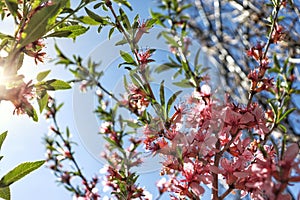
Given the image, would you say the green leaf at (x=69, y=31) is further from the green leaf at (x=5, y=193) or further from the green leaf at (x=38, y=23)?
the green leaf at (x=5, y=193)

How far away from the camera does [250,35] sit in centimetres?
384

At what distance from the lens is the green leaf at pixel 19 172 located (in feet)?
2.21

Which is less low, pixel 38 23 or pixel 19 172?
pixel 38 23

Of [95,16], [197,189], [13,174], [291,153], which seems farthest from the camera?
[95,16]

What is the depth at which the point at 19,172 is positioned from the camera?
0.68m

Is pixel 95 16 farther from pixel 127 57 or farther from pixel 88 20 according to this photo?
pixel 127 57

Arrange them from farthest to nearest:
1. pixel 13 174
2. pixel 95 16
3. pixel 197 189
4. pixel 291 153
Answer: pixel 95 16 → pixel 197 189 → pixel 13 174 → pixel 291 153

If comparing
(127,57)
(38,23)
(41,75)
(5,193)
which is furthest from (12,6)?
(127,57)

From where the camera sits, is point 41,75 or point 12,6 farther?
point 41,75

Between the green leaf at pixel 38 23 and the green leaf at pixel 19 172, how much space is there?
0.24 metres

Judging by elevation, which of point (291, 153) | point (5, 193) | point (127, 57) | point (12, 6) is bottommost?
point (5, 193)

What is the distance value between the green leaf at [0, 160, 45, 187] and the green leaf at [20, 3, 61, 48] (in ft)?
0.79

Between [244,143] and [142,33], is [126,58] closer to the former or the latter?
[142,33]

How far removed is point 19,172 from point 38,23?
0.29 meters
